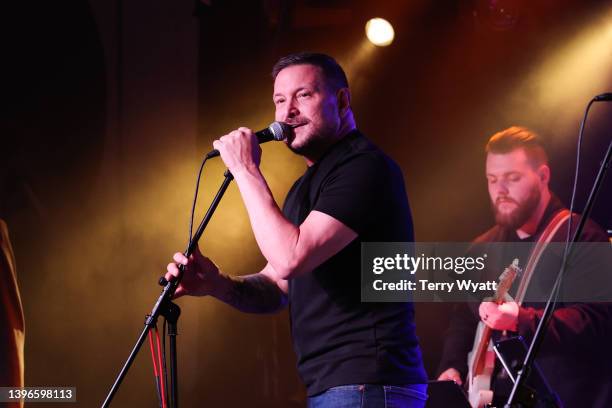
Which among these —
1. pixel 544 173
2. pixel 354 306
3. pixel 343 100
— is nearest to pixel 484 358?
pixel 544 173

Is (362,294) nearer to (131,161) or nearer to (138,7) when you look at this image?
(131,161)

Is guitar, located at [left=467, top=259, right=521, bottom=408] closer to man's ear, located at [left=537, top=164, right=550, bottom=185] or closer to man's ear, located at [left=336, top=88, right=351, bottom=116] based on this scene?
man's ear, located at [left=537, top=164, right=550, bottom=185]

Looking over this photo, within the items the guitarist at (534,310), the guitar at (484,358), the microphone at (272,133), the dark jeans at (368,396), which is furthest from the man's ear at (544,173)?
the dark jeans at (368,396)

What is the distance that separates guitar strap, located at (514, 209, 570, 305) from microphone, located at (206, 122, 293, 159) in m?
2.32

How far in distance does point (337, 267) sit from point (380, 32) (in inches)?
122

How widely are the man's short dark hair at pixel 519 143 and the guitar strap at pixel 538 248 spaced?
0.37m

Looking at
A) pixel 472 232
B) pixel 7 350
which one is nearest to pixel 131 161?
pixel 7 350

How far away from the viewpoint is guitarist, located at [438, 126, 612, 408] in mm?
3928

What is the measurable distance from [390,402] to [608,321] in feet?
8.36

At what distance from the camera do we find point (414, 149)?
15.4 ft

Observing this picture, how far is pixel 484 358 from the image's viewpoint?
4.17 meters

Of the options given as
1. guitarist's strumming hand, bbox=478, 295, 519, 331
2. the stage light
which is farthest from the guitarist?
the stage light

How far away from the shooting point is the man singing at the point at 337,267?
1.92 m

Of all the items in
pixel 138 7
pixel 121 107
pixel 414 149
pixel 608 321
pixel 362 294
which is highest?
pixel 138 7
